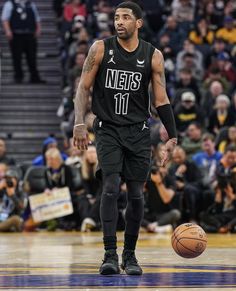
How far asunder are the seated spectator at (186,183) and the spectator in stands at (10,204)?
8.54 feet

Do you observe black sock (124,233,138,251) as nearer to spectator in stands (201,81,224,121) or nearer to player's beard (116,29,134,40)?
player's beard (116,29,134,40)

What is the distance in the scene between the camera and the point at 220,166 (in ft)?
64.7

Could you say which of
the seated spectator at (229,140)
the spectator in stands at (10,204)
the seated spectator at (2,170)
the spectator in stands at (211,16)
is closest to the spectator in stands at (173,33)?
the spectator in stands at (211,16)

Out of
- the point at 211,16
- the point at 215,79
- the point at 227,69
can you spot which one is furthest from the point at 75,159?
the point at 211,16

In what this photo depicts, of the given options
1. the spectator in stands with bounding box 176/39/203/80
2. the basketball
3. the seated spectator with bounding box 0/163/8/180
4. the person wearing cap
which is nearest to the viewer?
the basketball

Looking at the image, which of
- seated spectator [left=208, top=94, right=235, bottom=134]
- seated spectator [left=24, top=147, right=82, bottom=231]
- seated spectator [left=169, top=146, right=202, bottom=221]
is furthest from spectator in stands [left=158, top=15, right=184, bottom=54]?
seated spectator [left=24, top=147, right=82, bottom=231]

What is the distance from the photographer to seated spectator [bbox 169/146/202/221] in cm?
2006

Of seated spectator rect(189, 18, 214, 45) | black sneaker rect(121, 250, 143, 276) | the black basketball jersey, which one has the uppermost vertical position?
the black basketball jersey

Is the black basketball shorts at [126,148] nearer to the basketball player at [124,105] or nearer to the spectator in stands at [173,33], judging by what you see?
the basketball player at [124,105]

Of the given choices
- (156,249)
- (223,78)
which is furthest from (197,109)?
(156,249)

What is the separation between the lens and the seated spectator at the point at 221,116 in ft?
74.9

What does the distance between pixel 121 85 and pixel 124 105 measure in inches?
6.8

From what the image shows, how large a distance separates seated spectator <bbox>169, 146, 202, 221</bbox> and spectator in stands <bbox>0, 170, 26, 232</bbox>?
103 inches

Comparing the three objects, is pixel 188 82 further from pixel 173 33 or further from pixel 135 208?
pixel 135 208
